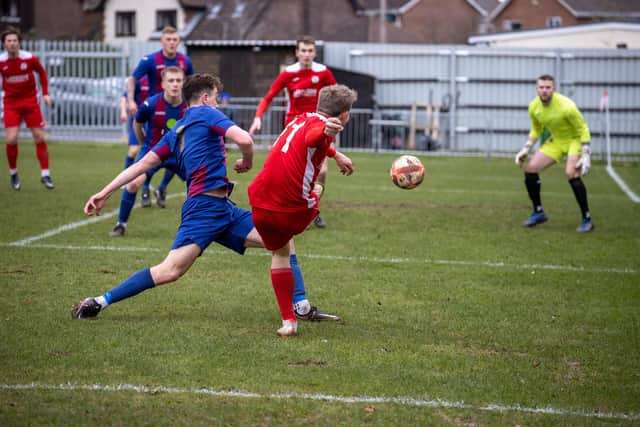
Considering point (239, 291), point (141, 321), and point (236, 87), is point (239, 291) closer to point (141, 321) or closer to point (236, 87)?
point (141, 321)

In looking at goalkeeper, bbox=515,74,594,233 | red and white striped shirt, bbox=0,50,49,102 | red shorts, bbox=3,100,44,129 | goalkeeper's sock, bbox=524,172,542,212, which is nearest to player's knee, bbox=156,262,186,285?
goalkeeper, bbox=515,74,594,233

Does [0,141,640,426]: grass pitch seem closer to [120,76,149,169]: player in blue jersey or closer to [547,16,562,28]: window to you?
[120,76,149,169]: player in blue jersey

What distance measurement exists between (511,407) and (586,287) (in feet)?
12.4

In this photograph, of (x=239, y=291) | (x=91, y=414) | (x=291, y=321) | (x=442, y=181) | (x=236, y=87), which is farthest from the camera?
(x=236, y=87)

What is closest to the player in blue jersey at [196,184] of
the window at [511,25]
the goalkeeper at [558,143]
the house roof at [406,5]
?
the goalkeeper at [558,143]

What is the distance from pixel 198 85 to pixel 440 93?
2330 cm

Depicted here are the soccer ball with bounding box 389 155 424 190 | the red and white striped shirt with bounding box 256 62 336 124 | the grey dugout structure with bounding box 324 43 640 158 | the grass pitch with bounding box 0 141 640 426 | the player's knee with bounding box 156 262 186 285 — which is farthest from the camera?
the grey dugout structure with bounding box 324 43 640 158

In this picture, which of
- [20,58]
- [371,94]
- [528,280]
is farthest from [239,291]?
[371,94]

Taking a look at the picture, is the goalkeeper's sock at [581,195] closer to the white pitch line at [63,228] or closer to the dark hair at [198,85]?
the white pitch line at [63,228]

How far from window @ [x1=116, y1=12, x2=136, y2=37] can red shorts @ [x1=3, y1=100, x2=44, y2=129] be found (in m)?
45.0

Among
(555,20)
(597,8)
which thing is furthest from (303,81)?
(597,8)

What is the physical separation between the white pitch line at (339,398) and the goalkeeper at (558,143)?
24.4ft

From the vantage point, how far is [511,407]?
16.8 ft

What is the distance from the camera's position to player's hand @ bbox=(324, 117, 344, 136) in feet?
19.6
